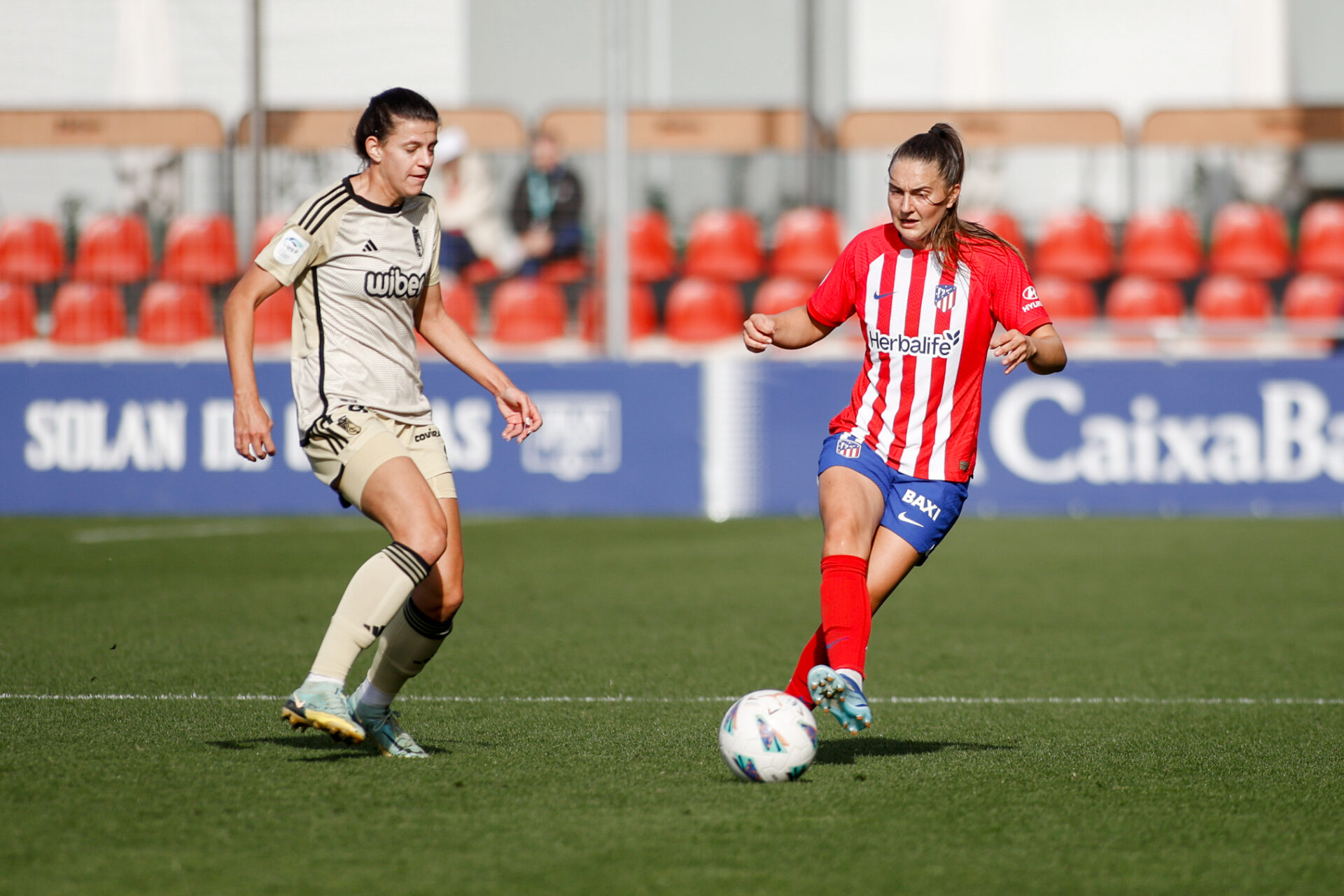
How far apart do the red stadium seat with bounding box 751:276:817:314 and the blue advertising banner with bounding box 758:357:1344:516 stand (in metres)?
1.68

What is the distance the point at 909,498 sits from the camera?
4574 mm

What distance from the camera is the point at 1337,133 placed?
50.4ft

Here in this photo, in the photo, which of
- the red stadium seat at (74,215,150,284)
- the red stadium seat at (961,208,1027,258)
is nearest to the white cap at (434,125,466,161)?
the red stadium seat at (74,215,150,284)

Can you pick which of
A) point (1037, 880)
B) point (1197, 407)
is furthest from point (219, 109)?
point (1037, 880)

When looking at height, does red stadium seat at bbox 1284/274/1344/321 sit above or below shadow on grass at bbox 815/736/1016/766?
above

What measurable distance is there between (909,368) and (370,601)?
1582 millimetres

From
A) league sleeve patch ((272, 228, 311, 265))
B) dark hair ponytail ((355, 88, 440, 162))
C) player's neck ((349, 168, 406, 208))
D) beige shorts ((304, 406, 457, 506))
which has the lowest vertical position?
beige shorts ((304, 406, 457, 506))

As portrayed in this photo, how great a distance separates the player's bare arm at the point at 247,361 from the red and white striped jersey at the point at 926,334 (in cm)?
156

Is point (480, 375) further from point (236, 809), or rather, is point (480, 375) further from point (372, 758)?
point (236, 809)

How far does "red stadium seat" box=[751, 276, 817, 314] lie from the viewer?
1357 centimetres

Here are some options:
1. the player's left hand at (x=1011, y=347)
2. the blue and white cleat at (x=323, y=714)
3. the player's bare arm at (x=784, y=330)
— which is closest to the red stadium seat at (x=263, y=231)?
the player's bare arm at (x=784, y=330)

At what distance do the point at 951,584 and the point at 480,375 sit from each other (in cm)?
469

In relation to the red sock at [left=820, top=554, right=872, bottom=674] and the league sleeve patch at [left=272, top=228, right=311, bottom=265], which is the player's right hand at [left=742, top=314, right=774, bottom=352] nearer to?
the red sock at [left=820, top=554, right=872, bottom=674]

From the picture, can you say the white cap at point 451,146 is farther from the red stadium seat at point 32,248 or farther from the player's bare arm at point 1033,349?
the player's bare arm at point 1033,349
